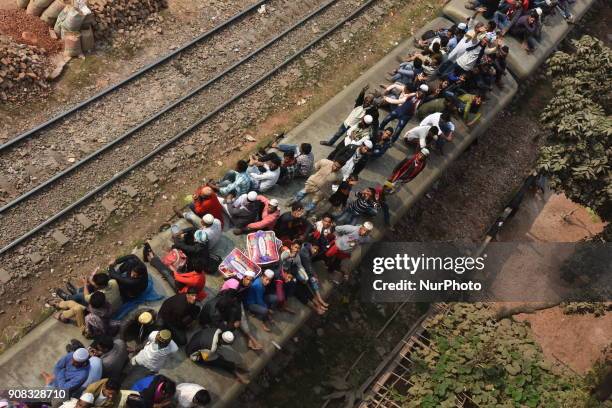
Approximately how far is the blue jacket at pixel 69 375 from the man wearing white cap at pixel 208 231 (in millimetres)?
2936

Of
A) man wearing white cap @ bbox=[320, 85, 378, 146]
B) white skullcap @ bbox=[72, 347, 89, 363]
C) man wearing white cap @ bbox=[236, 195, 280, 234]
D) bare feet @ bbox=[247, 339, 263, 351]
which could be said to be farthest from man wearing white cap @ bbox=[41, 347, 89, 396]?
man wearing white cap @ bbox=[320, 85, 378, 146]

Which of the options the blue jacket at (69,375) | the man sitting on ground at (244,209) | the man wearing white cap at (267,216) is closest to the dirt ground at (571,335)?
the man wearing white cap at (267,216)

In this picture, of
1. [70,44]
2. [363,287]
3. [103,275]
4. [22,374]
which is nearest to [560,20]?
[363,287]

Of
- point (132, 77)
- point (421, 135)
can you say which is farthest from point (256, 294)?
point (132, 77)

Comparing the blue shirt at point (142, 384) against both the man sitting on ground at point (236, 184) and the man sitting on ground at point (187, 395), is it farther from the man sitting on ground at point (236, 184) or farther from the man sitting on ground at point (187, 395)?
the man sitting on ground at point (236, 184)

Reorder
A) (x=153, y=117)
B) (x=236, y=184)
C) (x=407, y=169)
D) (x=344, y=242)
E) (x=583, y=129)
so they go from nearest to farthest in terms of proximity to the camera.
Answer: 1. (x=344, y=242)
2. (x=236, y=184)
3. (x=583, y=129)
4. (x=407, y=169)
5. (x=153, y=117)

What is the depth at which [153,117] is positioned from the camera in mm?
15188

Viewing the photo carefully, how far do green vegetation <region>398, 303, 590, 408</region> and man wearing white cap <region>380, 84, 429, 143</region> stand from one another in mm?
4598

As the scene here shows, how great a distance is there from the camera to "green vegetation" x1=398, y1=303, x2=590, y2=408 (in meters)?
13.1

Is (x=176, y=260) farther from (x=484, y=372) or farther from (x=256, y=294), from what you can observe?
(x=484, y=372)

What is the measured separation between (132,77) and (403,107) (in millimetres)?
6859

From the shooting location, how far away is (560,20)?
65.6ft

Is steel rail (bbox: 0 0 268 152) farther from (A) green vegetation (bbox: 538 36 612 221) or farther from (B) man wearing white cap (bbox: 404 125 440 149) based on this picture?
(A) green vegetation (bbox: 538 36 612 221)

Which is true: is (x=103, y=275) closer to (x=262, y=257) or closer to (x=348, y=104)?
(x=262, y=257)
